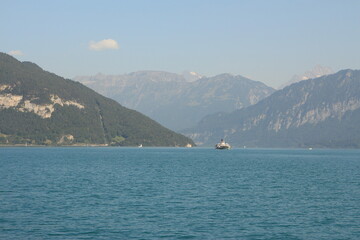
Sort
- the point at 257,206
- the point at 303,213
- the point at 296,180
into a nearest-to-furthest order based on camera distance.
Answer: the point at 303,213 → the point at 257,206 → the point at 296,180

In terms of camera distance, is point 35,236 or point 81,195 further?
point 81,195

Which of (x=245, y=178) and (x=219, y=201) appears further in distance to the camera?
(x=245, y=178)

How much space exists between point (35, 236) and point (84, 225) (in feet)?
26.7

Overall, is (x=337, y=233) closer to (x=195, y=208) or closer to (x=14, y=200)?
(x=195, y=208)

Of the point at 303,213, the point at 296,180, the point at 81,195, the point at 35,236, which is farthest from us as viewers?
the point at 296,180

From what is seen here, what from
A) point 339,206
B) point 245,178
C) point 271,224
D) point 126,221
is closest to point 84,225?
point 126,221

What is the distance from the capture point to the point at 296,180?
441 feet

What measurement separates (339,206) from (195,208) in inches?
905

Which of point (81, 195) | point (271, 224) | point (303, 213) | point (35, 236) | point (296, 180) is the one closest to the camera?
point (35, 236)

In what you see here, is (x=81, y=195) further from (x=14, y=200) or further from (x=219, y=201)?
(x=219, y=201)

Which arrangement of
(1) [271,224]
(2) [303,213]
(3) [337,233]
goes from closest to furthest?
(3) [337,233] < (1) [271,224] < (2) [303,213]

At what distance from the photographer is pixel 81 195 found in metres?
96.2

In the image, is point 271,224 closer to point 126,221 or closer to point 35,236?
point 126,221

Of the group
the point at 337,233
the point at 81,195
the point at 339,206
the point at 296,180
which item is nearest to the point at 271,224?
the point at 337,233
